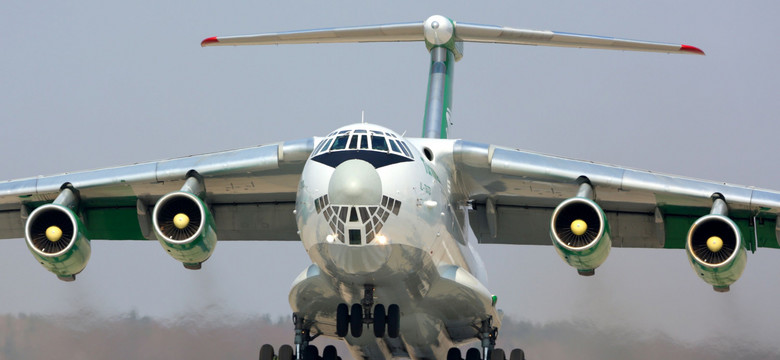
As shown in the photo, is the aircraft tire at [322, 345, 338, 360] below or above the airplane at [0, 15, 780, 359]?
below

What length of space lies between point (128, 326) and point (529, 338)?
5350 mm

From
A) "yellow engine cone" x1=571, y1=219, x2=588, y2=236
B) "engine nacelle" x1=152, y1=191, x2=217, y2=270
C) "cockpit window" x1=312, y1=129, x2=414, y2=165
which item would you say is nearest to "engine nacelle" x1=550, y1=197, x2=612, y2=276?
"yellow engine cone" x1=571, y1=219, x2=588, y2=236

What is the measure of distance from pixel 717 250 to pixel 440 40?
16.0ft

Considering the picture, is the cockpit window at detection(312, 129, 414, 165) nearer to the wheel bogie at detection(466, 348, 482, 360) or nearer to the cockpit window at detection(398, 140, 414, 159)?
the cockpit window at detection(398, 140, 414, 159)

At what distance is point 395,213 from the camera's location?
1306 centimetres

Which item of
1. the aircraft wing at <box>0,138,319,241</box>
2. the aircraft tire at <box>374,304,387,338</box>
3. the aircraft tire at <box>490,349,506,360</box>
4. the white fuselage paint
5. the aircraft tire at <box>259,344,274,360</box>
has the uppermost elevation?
the aircraft wing at <box>0,138,319,241</box>

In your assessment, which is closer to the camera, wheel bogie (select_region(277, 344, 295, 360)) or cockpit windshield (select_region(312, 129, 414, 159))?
cockpit windshield (select_region(312, 129, 414, 159))

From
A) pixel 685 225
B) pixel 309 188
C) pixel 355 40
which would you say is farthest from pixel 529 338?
pixel 309 188

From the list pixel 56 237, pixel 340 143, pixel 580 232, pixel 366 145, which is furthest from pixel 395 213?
pixel 56 237

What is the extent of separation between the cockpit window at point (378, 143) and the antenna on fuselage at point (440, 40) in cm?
313

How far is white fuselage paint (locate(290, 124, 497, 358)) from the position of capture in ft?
42.3

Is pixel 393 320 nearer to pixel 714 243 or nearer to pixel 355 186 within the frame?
pixel 355 186

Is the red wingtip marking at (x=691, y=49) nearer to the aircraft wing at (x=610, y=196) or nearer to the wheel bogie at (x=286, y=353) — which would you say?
the aircraft wing at (x=610, y=196)

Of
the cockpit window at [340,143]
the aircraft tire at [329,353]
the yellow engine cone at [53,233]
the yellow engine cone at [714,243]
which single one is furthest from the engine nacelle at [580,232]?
the yellow engine cone at [53,233]
